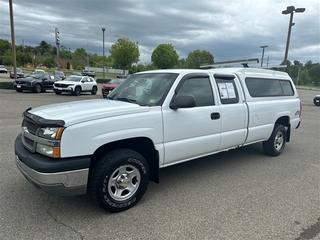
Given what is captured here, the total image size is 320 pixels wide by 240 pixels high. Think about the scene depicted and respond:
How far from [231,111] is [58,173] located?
291 centimetres

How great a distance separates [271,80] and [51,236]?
5.03 metres

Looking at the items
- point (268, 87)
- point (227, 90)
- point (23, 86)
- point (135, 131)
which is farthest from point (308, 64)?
point (135, 131)

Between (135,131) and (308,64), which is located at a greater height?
(308,64)

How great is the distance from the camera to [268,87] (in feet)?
17.0

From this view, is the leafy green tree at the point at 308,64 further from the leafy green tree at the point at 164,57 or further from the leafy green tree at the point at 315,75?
the leafy green tree at the point at 164,57

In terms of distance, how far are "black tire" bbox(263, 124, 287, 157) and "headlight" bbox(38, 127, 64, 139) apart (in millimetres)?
4431

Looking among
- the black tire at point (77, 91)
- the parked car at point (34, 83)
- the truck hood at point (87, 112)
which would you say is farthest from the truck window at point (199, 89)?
the parked car at point (34, 83)

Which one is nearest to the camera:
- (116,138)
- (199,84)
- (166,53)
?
(116,138)

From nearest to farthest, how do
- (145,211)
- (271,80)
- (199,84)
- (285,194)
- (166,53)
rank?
(145,211), (285,194), (199,84), (271,80), (166,53)

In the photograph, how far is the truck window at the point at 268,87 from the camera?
4.78m

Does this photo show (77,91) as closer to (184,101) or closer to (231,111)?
(231,111)

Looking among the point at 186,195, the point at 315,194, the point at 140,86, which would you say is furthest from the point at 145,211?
the point at 315,194

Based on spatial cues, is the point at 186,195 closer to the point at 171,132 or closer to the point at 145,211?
the point at 145,211

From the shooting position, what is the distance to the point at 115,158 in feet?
9.36
